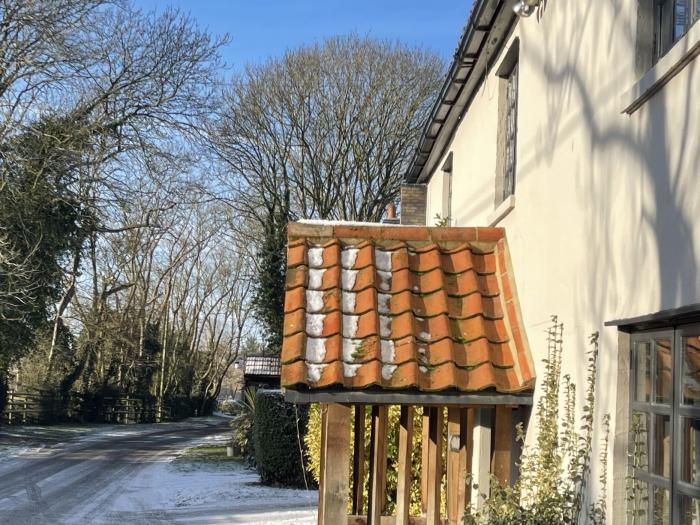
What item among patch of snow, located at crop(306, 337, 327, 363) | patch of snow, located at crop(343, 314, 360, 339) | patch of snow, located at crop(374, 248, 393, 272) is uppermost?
patch of snow, located at crop(374, 248, 393, 272)

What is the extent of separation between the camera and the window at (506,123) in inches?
270

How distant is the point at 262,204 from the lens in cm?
3122

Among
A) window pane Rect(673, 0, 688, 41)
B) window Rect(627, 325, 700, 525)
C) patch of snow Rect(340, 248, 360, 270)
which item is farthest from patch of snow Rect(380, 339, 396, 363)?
window pane Rect(673, 0, 688, 41)

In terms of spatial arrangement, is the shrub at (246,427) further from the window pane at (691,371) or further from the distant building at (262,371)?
the window pane at (691,371)

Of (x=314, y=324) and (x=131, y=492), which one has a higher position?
(x=314, y=324)

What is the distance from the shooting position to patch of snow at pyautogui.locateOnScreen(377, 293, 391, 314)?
5637 millimetres

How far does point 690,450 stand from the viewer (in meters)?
3.30

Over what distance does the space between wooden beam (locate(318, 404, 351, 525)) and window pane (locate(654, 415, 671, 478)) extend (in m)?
2.13

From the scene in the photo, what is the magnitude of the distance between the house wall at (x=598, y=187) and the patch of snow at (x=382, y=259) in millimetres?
892

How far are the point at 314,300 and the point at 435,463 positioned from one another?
212 cm

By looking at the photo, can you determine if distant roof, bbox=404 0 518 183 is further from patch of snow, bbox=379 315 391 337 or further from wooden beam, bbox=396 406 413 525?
wooden beam, bbox=396 406 413 525

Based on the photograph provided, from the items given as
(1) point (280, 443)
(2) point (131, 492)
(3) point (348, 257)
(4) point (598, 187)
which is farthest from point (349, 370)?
(1) point (280, 443)

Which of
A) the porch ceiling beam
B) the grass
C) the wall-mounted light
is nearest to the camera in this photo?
the porch ceiling beam

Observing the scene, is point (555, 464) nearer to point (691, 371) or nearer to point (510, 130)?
point (691, 371)
